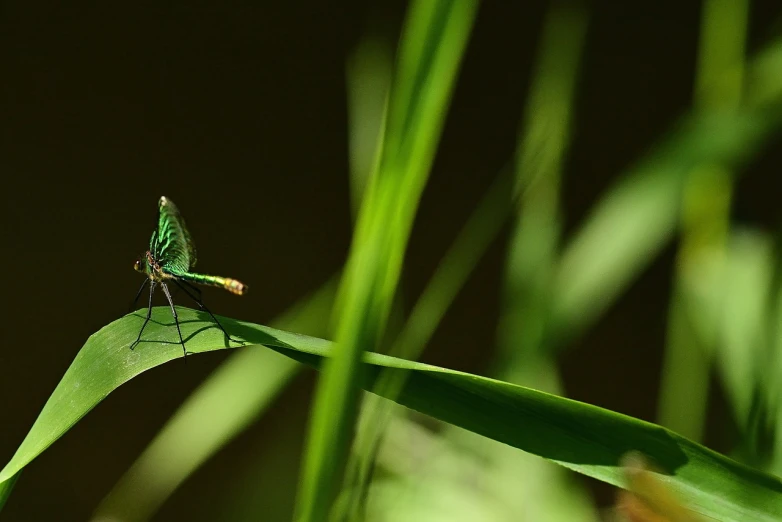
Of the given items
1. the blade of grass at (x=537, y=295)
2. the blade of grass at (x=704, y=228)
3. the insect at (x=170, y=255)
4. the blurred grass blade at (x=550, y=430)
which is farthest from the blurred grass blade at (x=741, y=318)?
the insect at (x=170, y=255)

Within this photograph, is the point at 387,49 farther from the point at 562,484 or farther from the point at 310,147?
the point at 562,484

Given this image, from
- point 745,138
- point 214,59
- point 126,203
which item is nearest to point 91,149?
point 126,203

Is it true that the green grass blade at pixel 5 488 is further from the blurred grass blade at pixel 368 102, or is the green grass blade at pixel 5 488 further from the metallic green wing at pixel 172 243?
the blurred grass blade at pixel 368 102

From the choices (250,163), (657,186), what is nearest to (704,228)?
(657,186)

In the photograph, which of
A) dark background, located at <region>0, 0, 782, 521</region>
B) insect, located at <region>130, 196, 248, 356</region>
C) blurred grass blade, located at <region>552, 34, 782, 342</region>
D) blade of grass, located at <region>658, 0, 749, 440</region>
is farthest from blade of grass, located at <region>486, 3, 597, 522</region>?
dark background, located at <region>0, 0, 782, 521</region>

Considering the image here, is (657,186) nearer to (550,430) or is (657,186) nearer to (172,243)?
(550,430)

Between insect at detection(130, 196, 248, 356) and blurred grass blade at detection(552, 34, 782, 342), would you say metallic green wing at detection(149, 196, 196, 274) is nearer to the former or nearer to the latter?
insect at detection(130, 196, 248, 356)
